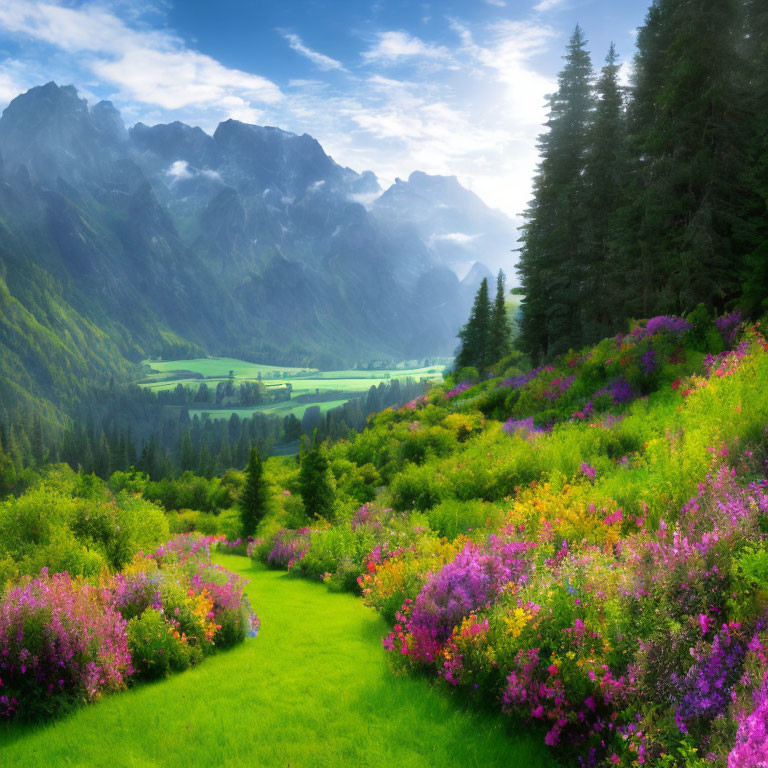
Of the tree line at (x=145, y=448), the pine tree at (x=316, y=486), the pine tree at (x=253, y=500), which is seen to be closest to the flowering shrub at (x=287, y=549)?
the pine tree at (x=316, y=486)

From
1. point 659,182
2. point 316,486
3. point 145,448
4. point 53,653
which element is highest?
point 659,182

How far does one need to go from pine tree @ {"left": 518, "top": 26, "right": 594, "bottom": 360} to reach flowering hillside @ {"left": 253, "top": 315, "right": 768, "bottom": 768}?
49.2 ft

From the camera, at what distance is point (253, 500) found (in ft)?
92.1

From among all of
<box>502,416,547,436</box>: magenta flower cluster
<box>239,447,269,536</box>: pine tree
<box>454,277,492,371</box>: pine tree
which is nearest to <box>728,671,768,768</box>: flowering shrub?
<box>502,416,547,436</box>: magenta flower cluster

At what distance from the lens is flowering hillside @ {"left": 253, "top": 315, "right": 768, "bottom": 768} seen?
3.42 m

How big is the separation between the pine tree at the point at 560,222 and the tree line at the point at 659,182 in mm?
70

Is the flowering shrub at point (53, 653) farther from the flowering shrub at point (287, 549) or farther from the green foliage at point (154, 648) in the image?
the flowering shrub at point (287, 549)

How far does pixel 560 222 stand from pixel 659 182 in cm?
953

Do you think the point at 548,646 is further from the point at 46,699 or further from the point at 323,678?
the point at 46,699

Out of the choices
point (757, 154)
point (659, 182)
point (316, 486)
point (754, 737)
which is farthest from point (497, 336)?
point (754, 737)

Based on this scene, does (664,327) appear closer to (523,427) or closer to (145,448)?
(523,427)

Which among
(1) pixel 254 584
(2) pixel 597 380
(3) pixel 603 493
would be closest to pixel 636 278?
(2) pixel 597 380

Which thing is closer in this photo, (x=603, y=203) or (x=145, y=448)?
(x=603, y=203)

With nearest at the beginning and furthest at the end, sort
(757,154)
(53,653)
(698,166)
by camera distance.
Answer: (53,653)
(757,154)
(698,166)
